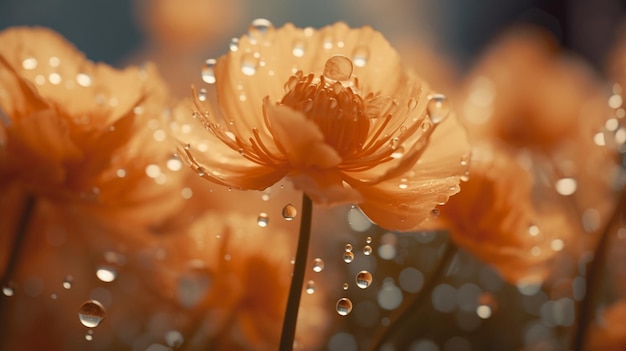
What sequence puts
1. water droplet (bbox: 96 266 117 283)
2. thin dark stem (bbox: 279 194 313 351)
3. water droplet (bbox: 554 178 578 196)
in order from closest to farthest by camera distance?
thin dark stem (bbox: 279 194 313 351) → water droplet (bbox: 96 266 117 283) → water droplet (bbox: 554 178 578 196)

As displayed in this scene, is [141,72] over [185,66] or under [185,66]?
under

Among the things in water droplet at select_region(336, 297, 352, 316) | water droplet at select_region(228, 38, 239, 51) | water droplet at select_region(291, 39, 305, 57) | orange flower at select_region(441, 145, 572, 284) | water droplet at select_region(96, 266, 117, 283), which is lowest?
water droplet at select_region(96, 266, 117, 283)

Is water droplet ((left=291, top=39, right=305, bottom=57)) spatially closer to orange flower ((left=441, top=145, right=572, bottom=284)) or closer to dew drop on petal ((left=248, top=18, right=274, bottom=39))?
dew drop on petal ((left=248, top=18, right=274, bottom=39))

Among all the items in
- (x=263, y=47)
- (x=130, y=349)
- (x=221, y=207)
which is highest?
(x=263, y=47)

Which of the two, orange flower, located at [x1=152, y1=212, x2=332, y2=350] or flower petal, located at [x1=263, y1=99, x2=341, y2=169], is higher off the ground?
flower petal, located at [x1=263, y1=99, x2=341, y2=169]

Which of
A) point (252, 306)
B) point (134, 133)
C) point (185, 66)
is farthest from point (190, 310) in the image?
point (185, 66)

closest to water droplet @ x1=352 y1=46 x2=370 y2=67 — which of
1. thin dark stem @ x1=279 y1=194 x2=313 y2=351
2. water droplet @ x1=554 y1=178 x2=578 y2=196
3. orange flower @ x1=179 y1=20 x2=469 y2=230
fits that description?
orange flower @ x1=179 y1=20 x2=469 y2=230

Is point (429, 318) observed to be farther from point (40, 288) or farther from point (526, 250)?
point (40, 288)

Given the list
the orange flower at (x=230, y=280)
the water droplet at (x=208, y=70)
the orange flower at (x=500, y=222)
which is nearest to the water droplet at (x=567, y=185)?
the orange flower at (x=500, y=222)
